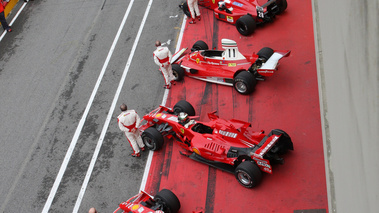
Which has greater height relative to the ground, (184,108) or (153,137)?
(184,108)

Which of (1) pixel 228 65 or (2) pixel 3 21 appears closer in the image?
(1) pixel 228 65

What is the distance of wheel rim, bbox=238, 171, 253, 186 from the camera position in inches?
406

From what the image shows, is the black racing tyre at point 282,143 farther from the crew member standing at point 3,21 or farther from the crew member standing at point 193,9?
the crew member standing at point 3,21

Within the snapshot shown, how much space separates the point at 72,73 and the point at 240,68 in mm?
6409

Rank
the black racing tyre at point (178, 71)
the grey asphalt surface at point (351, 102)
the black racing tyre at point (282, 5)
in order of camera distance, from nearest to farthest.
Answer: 1. the grey asphalt surface at point (351, 102)
2. the black racing tyre at point (178, 71)
3. the black racing tyre at point (282, 5)

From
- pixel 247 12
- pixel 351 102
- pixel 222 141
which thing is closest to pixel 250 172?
pixel 222 141

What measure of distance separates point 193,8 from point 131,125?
6.51 metres

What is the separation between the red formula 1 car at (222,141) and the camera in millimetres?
10289

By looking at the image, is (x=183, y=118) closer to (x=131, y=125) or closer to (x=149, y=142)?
(x=149, y=142)

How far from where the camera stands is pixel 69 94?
14922mm

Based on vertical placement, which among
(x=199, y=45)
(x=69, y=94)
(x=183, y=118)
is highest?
(x=199, y=45)

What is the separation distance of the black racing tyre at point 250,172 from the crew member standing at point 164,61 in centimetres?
454

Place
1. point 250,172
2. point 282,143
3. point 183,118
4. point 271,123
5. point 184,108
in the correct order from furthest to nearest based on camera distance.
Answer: point 184,108, point 271,123, point 183,118, point 282,143, point 250,172

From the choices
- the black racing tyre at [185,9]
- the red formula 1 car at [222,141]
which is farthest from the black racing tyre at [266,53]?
the black racing tyre at [185,9]
